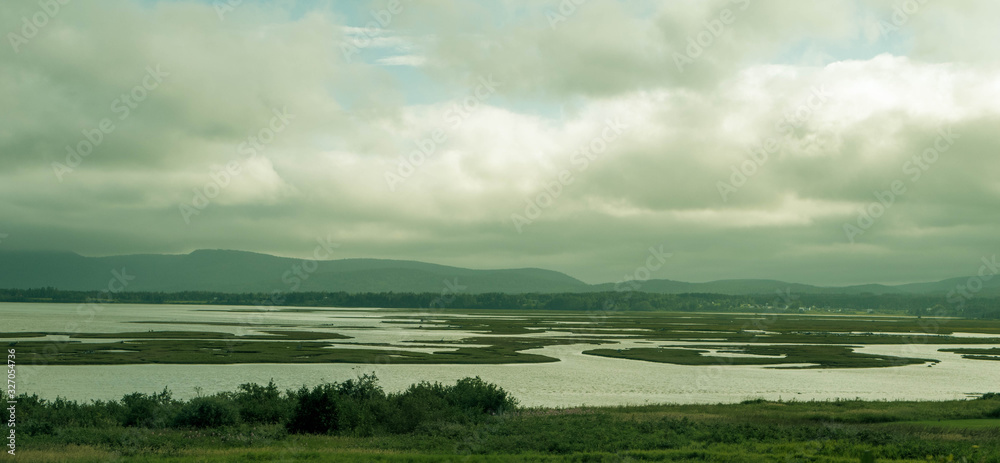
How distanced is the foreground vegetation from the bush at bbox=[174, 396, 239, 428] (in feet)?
0.16

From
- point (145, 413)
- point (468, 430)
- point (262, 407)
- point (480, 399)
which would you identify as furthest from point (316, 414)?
point (480, 399)

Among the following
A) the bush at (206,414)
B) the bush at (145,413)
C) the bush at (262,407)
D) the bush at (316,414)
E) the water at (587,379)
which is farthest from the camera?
the water at (587,379)

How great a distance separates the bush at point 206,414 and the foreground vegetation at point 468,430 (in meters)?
0.05

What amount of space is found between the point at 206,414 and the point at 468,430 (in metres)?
11.4

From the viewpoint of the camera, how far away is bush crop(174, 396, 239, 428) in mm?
31750

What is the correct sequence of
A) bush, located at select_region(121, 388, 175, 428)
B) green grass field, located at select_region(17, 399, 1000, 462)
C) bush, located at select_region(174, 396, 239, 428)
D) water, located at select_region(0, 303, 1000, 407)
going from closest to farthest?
green grass field, located at select_region(17, 399, 1000, 462) < bush, located at select_region(121, 388, 175, 428) < bush, located at select_region(174, 396, 239, 428) < water, located at select_region(0, 303, 1000, 407)

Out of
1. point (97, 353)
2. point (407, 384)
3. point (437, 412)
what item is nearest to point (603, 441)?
point (437, 412)

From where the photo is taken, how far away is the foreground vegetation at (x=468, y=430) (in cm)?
2383

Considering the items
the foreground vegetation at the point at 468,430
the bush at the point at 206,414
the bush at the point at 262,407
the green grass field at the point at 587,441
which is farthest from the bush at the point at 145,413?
the bush at the point at 262,407

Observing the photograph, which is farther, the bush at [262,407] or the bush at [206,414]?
the bush at [262,407]

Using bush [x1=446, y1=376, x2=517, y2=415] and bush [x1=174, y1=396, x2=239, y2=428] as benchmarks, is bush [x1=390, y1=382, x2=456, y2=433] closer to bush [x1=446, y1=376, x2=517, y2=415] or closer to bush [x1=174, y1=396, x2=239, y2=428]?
bush [x1=446, y1=376, x2=517, y2=415]

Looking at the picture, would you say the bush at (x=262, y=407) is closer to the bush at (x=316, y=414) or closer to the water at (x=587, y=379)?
the bush at (x=316, y=414)

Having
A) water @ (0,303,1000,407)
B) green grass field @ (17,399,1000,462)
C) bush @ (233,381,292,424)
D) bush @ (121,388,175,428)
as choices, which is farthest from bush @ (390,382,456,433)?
water @ (0,303,1000,407)

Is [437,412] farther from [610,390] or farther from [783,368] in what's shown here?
[783,368]
